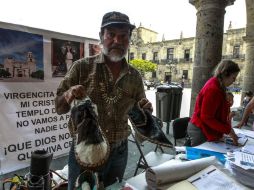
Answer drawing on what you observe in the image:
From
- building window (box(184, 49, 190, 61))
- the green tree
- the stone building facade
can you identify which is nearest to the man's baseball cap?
the stone building facade

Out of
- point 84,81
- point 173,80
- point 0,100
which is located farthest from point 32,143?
point 173,80

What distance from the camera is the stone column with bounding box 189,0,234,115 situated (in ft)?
11.4

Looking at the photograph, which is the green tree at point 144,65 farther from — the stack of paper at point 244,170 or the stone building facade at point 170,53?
the stack of paper at point 244,170

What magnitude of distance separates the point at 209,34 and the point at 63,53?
7.49 ft

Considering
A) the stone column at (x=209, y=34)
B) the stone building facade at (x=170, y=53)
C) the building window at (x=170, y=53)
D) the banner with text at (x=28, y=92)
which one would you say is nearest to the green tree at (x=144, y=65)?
the stone building facade at (x=170, y=53)

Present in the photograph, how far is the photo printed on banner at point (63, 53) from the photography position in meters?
3.28

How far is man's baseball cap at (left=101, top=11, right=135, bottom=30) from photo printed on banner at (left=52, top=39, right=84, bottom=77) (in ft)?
6.55

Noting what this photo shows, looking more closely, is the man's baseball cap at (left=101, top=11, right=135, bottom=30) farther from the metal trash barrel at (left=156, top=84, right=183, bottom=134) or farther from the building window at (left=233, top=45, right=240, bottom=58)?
the building window at (left=233, top=45, right=240, bottom=58)

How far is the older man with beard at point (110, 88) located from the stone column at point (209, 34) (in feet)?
7.67

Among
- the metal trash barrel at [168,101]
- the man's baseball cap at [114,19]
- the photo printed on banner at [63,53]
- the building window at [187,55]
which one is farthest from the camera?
the building window at [187,55]

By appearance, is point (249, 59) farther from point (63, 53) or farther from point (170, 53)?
point (170, 53)

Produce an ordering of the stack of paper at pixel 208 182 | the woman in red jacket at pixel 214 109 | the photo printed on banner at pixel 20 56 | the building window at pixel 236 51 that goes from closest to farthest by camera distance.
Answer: the stack of paper at pixel 208 182 < the woman in red jacket at pixel 214 109 < the photo printed on banner at pixel 20 56 < the building window at pixel 236 51

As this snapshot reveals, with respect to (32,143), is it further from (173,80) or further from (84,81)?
(173,80)

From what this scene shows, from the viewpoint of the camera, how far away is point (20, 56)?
2914 mm
